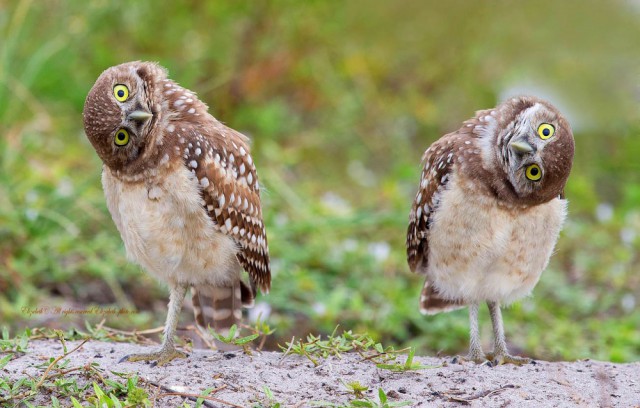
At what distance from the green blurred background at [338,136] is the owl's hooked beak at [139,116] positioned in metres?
2.03

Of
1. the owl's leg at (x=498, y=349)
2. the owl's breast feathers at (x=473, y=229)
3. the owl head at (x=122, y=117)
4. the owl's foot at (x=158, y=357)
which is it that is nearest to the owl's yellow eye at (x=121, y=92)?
the owl head at (x=122, y=117)

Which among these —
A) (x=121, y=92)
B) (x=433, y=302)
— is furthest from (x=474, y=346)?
(x=121, y=92)

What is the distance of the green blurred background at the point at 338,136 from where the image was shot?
5969 millimetres

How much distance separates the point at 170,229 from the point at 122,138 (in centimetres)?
44

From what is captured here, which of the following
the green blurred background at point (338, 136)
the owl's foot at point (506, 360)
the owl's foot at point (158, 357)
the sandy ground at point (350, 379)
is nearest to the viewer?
the sandy ground at point (350, 379)

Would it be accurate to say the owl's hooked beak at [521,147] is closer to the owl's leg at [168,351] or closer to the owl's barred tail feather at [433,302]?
the owl's barred tail feather at [433,302]

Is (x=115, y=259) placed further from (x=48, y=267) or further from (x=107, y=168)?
(x=107, y=168)

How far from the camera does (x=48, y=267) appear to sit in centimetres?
596

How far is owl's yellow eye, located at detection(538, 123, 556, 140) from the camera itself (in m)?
3.86

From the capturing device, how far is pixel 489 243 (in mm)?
4074

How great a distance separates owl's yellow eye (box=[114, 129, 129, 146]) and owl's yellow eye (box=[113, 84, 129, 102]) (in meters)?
0.13

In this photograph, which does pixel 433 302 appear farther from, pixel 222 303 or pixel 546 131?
pixel 546 131

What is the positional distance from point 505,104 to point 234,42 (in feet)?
17.4

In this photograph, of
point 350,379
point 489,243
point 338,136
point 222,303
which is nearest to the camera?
point 350,379
